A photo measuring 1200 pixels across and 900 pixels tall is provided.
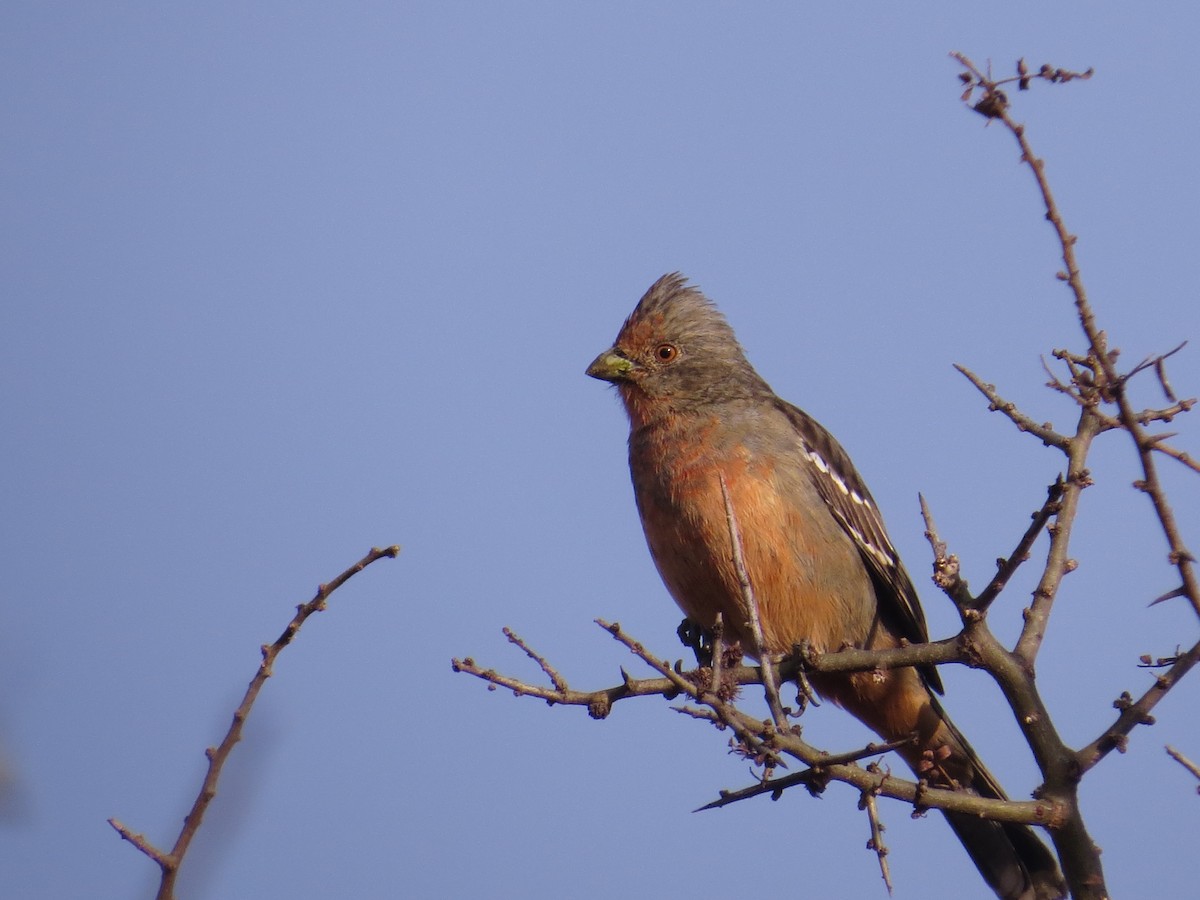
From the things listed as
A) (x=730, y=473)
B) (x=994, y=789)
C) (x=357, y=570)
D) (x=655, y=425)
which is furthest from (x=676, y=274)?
(x=357, y=570)

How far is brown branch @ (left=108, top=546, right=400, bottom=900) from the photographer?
2652 mm

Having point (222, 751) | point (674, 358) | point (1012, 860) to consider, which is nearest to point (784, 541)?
point (674, 358)

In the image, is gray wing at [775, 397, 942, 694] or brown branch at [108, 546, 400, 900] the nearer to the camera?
brown branch at [108, 546, 400, 900]

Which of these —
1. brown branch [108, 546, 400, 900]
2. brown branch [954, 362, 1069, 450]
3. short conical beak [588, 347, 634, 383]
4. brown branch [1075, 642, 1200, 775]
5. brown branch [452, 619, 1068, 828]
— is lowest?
brown branch [108, 546, 400, 900]

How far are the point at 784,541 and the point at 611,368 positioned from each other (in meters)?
1.73

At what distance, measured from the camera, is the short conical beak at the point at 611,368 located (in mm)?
8234

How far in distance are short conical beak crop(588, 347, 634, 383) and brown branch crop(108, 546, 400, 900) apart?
470 cm

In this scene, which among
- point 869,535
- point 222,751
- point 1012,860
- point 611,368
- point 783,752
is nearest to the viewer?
point 222,751

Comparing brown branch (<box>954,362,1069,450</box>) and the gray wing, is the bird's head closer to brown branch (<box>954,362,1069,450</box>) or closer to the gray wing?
the gray wing

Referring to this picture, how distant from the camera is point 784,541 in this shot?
281 inches

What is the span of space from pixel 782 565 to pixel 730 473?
0.57m

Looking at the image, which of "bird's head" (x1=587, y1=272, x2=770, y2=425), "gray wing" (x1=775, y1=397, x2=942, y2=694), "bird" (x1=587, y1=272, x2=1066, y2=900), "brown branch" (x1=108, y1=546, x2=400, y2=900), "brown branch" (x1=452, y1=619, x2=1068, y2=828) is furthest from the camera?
"bird's head" (x1=587, y1=272, x2=770, y2=425)

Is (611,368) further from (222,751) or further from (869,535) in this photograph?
(222,751)

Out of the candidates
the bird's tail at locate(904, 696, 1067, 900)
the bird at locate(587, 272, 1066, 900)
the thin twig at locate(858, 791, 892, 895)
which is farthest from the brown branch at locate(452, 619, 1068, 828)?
the bird's tail at locate(904, 696, 1067, 900)
